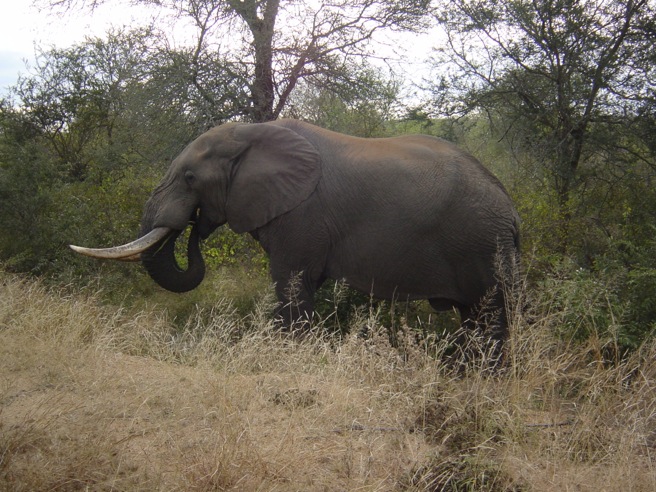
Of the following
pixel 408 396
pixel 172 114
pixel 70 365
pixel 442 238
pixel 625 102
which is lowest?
pixel 70 365

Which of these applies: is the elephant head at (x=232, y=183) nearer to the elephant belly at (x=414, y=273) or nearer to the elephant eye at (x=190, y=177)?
the elephant eye at (x=190, y=177)

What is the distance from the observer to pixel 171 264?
24.3ft

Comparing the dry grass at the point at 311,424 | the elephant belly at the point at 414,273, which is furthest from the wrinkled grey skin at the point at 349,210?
the dry grass at the point at 311,424

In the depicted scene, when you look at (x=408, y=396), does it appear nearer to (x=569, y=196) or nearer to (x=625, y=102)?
(x=569, y=196)

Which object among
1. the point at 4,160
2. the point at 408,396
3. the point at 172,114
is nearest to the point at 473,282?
the point at 408,396

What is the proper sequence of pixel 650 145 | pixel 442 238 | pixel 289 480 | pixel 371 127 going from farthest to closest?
pixel 371 127, pixel 650 145, pixel 442 238, pixel 289 480

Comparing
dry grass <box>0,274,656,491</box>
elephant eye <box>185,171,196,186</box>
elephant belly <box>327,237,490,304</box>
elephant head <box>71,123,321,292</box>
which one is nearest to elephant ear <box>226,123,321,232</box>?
elephant head <box>71,123,321,292</box>

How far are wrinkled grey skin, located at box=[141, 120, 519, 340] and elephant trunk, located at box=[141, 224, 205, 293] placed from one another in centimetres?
2

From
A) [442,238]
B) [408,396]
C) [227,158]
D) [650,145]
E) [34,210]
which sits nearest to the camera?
[408,396]

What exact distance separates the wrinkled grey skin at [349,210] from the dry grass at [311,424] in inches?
42.8

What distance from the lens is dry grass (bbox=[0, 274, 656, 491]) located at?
3.88 m

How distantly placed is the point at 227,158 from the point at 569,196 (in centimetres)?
467

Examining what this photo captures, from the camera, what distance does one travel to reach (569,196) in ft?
31.0

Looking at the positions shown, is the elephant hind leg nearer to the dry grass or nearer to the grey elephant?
the grey elephant
